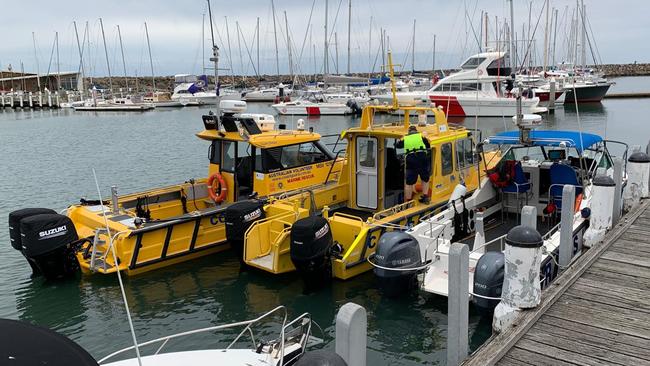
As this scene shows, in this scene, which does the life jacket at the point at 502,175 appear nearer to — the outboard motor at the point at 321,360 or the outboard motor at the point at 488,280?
the outboard motor at the point at 488,280

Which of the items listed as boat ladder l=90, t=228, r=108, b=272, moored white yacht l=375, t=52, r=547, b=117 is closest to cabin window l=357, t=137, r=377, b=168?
boat ladder l=90, t=228, r=108, b=272

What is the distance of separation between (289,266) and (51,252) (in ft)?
13.3

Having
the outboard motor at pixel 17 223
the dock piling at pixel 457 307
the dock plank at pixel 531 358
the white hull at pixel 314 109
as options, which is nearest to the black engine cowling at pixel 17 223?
the outboard motor at pixel 17 223

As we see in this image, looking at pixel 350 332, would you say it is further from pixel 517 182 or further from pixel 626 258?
pixel 517 182

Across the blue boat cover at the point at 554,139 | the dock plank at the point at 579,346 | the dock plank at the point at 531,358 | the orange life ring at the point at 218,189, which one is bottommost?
the dock plank at the point at 531,358

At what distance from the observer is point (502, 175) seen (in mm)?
10789

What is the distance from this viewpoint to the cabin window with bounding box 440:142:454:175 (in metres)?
10.9

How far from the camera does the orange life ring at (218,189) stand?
11.9 metres

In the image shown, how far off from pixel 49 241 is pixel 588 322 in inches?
322

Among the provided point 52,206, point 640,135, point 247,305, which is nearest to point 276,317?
point 247,305

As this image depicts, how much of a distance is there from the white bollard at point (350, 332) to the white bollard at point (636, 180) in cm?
762

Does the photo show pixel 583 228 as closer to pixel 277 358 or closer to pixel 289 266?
pixel 289 266

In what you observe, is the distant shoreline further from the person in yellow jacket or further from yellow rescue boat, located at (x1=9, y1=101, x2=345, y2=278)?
the person in yellow jacket

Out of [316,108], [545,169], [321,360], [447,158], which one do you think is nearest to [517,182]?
[545,169]
